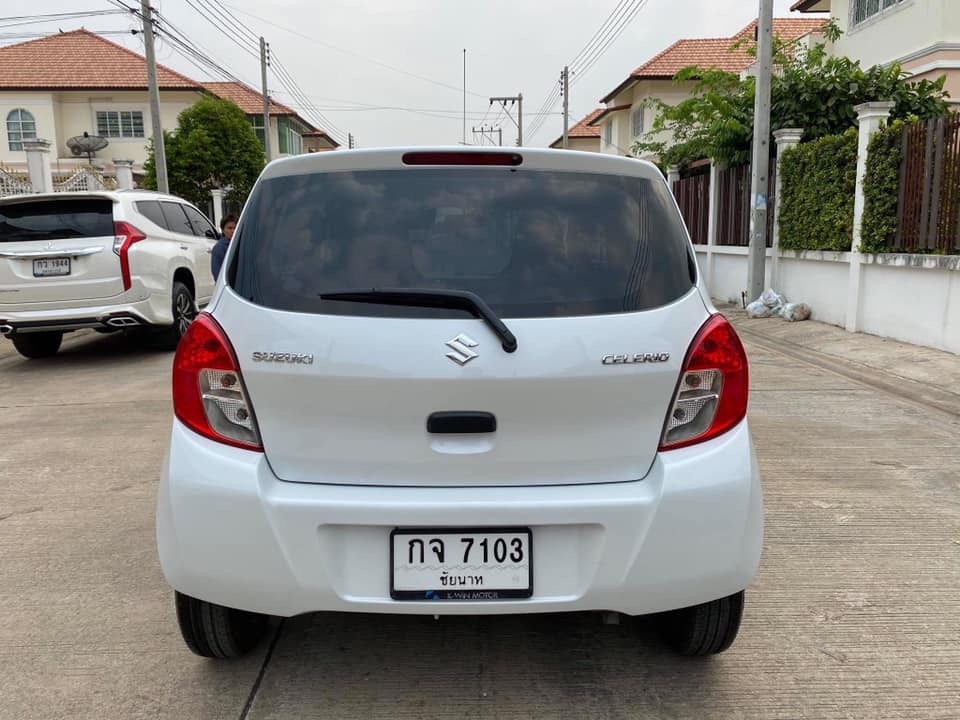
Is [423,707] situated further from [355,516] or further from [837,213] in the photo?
[837,213]

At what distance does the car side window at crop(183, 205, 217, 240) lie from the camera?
10367 millimetres

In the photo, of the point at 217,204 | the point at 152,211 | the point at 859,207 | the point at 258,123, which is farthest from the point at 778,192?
the point at 258,123

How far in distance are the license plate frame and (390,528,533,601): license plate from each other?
7.23 m

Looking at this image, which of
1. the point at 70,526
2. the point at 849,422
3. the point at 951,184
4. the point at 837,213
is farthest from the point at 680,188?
the point at 70,526

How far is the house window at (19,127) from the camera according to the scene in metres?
38.7

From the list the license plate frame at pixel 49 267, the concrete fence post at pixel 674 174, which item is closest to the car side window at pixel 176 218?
the license plate frame at pixel 49 267

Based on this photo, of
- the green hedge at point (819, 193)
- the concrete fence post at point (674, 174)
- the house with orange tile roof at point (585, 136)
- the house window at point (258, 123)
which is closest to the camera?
the green hedge at point (819, 193)

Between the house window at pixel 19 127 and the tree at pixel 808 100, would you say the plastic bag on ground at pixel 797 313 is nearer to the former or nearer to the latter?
the tree at pixel 808 100

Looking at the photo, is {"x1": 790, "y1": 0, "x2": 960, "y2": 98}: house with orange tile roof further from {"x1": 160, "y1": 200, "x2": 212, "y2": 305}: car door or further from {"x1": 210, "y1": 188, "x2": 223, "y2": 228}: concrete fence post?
{"x1": 210, "y1": 188, "x2": 223, "y2": 228}: concrete fence post

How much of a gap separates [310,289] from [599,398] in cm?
86

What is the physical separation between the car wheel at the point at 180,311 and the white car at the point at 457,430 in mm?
7342

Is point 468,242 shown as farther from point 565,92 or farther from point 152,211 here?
point 565,92

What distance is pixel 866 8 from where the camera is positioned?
18719 millimetres

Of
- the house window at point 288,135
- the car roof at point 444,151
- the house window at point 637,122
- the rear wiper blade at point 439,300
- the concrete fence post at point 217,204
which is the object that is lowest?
the rear wiper blade at point 439,300
